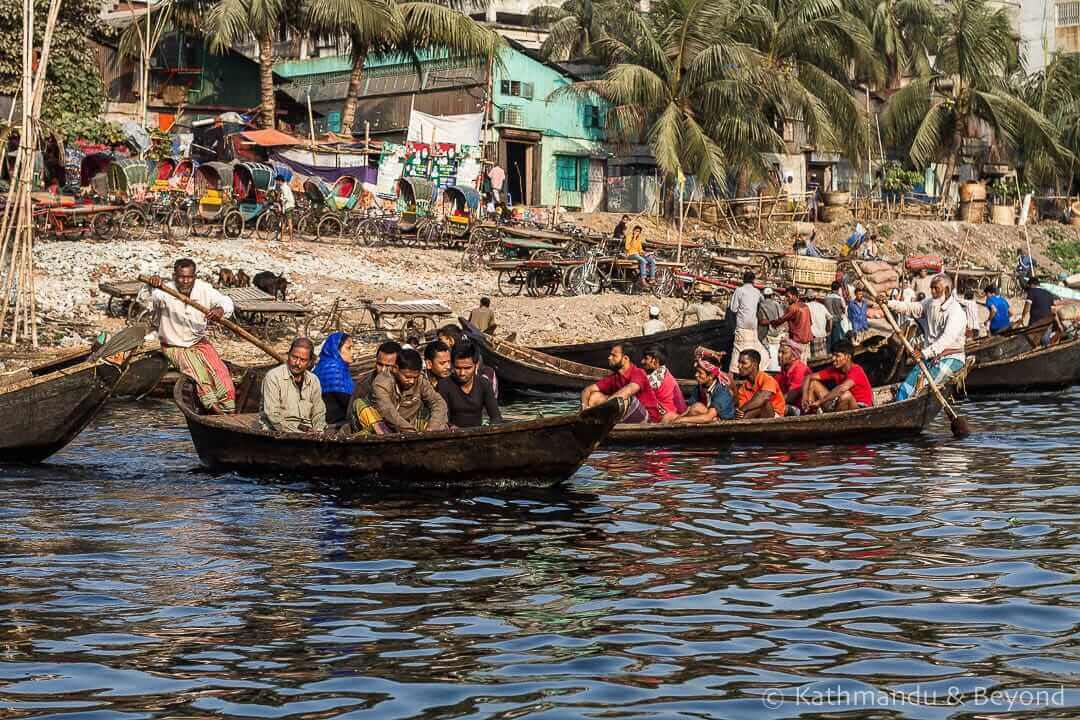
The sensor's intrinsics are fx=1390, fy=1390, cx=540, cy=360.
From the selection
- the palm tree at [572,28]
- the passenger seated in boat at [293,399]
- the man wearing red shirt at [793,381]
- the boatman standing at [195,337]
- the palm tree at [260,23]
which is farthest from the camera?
the palm tree at [572,28]

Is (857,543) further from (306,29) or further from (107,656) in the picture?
(306,29)

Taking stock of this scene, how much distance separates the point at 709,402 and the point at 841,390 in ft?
5.27

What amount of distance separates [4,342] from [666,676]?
1555 cm

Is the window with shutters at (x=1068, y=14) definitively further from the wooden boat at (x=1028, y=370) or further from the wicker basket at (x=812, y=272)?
the wooden boat at (x=1028, y=370)

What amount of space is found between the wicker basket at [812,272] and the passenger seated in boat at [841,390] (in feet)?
38.9

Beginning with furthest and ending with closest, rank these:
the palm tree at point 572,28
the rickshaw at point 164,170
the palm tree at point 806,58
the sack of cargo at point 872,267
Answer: the palm tree at point 572,28, the palm tree at point 806,58, the rickshaw at point 164,170, the sack of cargo at point 872,267

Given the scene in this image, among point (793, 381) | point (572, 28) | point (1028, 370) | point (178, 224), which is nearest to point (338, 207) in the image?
point (178, 224)

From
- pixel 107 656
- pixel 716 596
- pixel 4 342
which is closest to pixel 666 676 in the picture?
pixel 716 596

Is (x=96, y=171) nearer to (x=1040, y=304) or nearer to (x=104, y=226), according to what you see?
(x=104, y=226)

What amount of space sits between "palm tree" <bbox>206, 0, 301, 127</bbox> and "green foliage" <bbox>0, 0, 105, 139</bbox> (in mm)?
3506

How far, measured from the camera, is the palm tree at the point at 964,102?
141 ft

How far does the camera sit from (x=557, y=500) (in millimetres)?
11695

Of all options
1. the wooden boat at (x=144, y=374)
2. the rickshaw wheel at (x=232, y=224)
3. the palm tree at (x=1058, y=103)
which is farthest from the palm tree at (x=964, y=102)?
the wooden boat at (x=144, y=374)

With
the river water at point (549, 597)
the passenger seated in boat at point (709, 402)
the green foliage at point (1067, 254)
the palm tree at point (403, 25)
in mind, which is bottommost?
the river water at point (549, 597)
